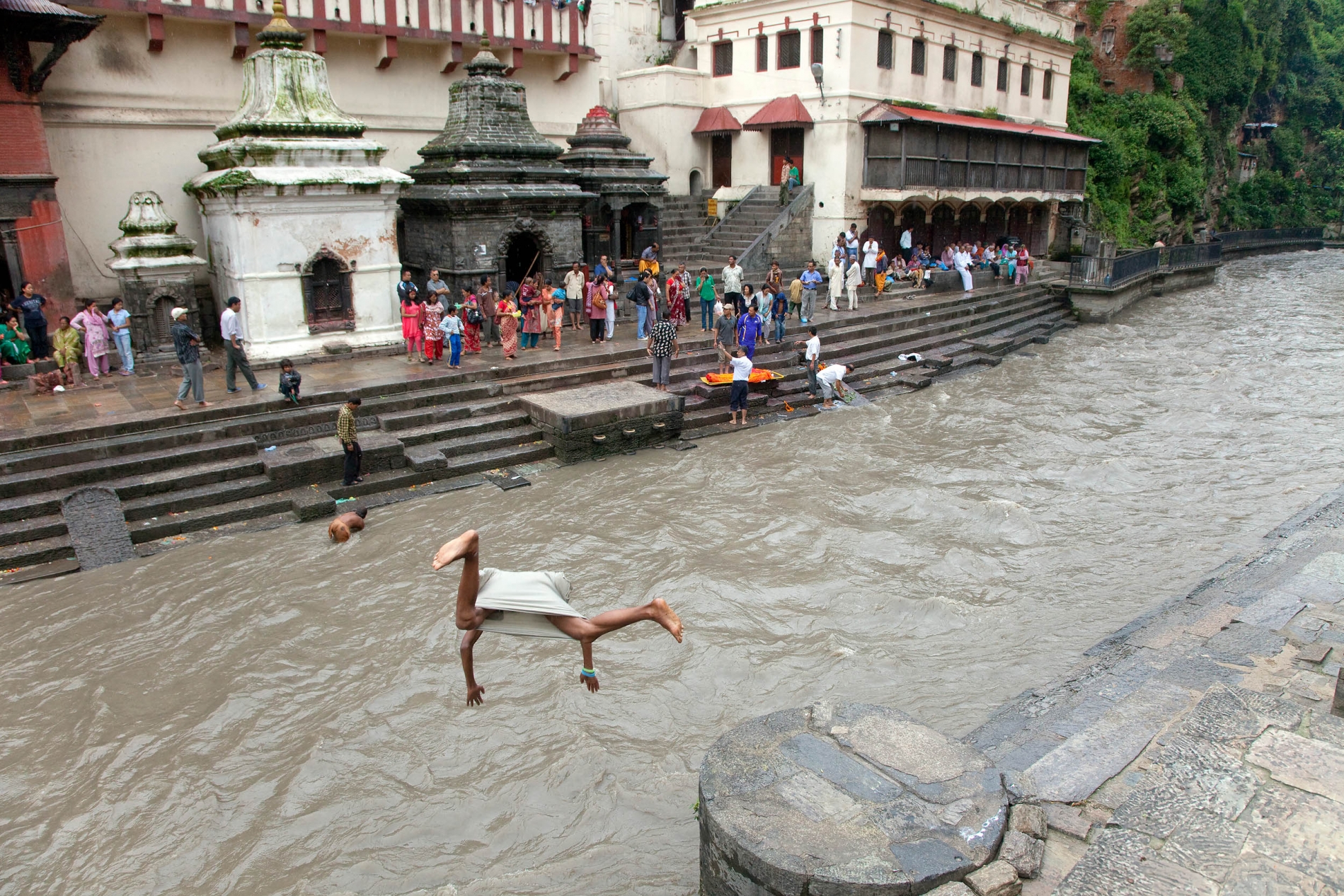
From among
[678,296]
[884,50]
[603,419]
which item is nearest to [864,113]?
[884,50]

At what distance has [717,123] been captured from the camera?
937 inches

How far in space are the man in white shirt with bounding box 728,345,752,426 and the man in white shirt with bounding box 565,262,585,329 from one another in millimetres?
3878

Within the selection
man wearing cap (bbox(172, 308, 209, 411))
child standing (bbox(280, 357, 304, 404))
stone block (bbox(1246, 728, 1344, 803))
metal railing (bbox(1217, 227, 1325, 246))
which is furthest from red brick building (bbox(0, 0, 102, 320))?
metal railing (bbox(1217, 227, 1325, 246))

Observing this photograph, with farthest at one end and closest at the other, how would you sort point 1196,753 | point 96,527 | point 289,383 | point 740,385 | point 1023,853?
point 740,385, point 289,383, point 96,527, point 1196,753, point 1023,853

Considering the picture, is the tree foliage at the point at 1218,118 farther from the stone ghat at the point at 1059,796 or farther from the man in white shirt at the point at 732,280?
the stone ghat at the point at 1059,796

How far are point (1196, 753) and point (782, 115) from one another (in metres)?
20.2

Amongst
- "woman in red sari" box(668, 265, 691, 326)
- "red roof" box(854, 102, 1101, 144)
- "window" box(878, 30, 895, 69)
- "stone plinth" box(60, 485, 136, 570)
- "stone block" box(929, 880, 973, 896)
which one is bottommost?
"stone plinth" box(60, 485, 136, 570)

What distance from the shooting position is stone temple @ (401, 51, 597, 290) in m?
15.4

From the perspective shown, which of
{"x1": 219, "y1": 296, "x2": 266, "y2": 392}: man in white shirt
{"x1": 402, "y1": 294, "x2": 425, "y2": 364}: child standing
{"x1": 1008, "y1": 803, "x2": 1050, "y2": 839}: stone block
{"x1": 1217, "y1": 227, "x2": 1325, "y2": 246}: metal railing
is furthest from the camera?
{"x1": 1217, "y1": 227, "x2": 1325, "y2": 246}: metal railing

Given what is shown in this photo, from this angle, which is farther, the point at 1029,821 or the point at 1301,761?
the point at 1301,761

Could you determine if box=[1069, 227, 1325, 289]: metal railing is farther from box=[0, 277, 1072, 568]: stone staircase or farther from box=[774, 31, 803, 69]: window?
box=[0, 277, 1072, 568]: stone staircase

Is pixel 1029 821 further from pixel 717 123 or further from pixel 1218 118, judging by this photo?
pixel 1218 118

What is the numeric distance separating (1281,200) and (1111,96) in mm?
16831

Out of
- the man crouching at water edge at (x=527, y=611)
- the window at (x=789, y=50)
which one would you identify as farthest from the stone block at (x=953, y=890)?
the window at (x=789, y=50)
